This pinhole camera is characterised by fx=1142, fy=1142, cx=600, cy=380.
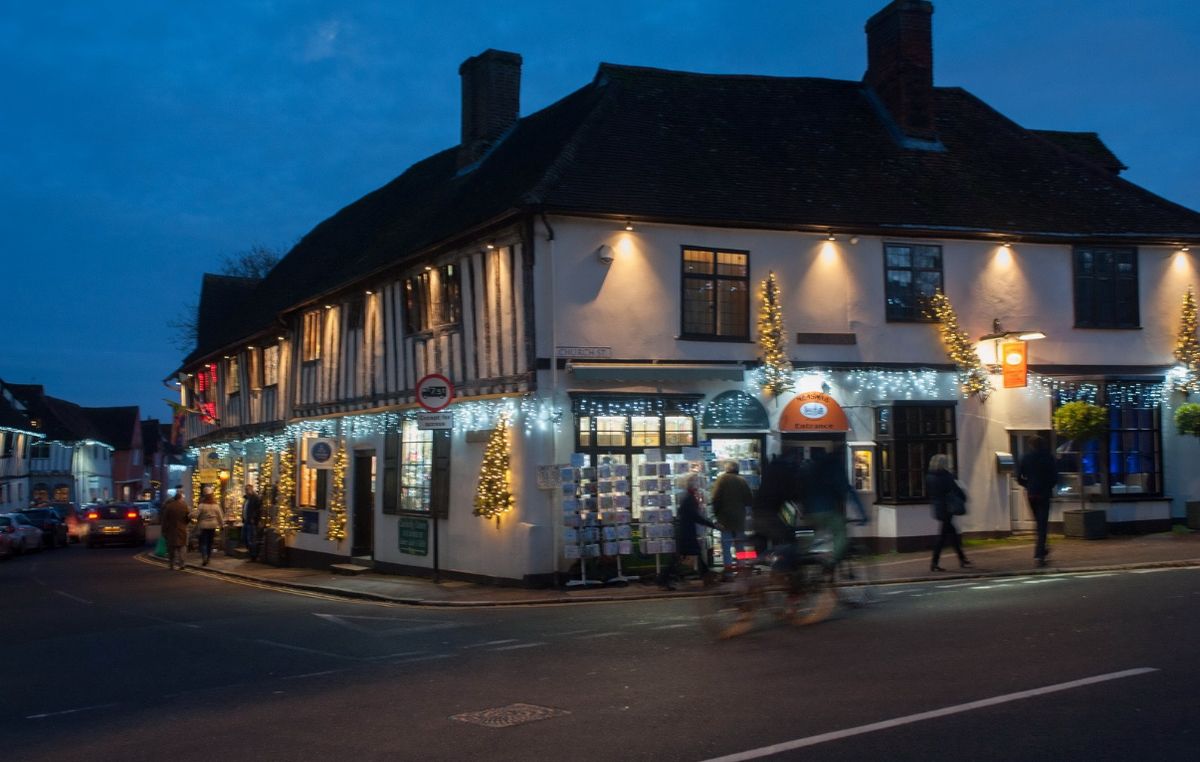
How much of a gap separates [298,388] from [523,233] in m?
12.2

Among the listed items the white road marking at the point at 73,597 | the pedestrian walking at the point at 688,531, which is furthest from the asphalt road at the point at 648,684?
the white road marking at the point at 73,597

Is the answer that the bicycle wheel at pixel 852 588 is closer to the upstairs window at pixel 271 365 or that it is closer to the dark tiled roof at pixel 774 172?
the dark tiled roof at pixel 774 172

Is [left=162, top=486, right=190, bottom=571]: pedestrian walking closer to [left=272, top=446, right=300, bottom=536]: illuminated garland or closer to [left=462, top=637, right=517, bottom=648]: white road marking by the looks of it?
[left=272, top=446, right=300, bottom=536]: illuminated garland

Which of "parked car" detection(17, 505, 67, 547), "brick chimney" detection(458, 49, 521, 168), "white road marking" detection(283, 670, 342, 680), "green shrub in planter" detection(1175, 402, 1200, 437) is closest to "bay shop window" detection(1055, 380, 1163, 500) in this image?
"green shrub in planter" detection(1175, 402, 1200, 437)

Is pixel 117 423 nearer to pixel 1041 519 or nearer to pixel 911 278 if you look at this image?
pixel 911 278

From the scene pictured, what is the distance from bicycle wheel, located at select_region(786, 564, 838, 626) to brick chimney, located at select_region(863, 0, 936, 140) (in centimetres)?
1371

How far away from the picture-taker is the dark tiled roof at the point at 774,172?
760 inches

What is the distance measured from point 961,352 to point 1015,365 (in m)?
0.94

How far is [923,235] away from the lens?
20.5 metres

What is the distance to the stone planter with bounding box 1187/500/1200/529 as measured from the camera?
20.7 m

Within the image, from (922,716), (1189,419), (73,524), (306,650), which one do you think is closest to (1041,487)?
(1189,419)

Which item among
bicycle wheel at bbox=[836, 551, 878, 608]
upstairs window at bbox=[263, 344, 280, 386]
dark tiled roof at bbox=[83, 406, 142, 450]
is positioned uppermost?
dark tiled roof at bbox=[83, 406, 142, 450]

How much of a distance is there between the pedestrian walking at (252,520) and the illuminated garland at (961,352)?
17.6m

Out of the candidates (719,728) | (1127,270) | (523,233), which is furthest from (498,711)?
(1127,270)
